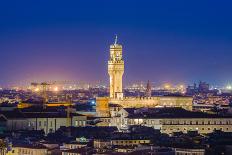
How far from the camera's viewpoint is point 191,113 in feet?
370

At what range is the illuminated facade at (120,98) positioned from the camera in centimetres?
13075

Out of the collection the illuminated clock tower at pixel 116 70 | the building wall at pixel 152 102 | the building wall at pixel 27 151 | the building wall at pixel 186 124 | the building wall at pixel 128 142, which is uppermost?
the illuminated clock tower at pixel 116 70

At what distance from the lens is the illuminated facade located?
429ft

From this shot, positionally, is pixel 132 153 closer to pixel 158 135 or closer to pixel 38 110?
pixel 158 135

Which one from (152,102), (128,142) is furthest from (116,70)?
(128,142)

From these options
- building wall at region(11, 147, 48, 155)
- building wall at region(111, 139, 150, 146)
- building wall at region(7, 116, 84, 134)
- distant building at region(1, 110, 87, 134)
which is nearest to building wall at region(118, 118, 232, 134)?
distant building at region(1, 110, 87, 134)

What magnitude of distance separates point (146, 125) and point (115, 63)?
29.9 metres

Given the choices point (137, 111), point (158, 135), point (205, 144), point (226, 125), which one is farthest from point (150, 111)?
point (205, 144)

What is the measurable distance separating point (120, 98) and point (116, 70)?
580 cm

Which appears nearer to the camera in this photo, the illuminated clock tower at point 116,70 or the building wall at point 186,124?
the building wall at point 186,124

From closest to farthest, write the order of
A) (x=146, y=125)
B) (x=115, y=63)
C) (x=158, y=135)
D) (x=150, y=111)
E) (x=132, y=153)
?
(x=132, y=153) < (x=158, y=135) < (x=146, y=125) < (x=150, y=111) < (x=115, y=63)

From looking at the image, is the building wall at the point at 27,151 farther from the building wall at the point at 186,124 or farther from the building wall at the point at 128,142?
the building wall at the point at 186,124

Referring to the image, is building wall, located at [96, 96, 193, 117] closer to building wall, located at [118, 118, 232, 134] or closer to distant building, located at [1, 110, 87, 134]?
distant building, located at [1, 110, 87, 134]

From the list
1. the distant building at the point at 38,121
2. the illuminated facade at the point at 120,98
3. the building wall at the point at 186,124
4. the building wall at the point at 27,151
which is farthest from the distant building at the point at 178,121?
the building wall at the point at 27,151
